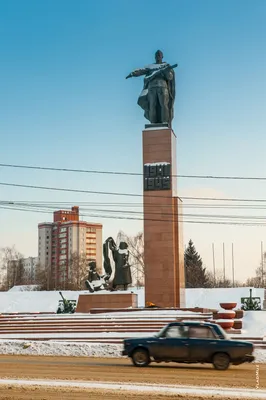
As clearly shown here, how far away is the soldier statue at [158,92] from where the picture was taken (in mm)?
37844

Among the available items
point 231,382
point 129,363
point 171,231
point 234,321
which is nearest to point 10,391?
point 231,382

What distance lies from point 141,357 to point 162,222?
1992 centimetres

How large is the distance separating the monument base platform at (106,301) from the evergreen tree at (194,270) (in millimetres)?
51132

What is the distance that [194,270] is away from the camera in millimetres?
86438

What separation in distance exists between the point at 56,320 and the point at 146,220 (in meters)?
9.95

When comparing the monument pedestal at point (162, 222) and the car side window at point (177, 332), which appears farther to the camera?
the monument pedestal at point (162, 222)

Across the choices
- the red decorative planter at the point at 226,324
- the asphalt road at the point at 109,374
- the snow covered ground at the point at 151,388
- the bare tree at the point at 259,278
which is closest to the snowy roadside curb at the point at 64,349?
the asphalt road at the point at 109,374

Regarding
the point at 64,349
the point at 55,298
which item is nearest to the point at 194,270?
the point at 55,298

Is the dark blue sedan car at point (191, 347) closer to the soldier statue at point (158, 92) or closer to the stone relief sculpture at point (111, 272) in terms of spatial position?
the stone relief sculpture at point (111, 272)

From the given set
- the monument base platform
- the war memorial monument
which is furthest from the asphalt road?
the war memorial monument

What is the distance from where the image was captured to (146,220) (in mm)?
35969

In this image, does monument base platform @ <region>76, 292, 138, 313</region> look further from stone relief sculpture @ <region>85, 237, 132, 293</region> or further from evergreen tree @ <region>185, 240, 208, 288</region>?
evergreen tree @ <region>185, 240, 208, 288</region>

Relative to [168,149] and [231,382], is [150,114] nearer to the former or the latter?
[168,149]

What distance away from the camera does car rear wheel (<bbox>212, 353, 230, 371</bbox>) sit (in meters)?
15.4
